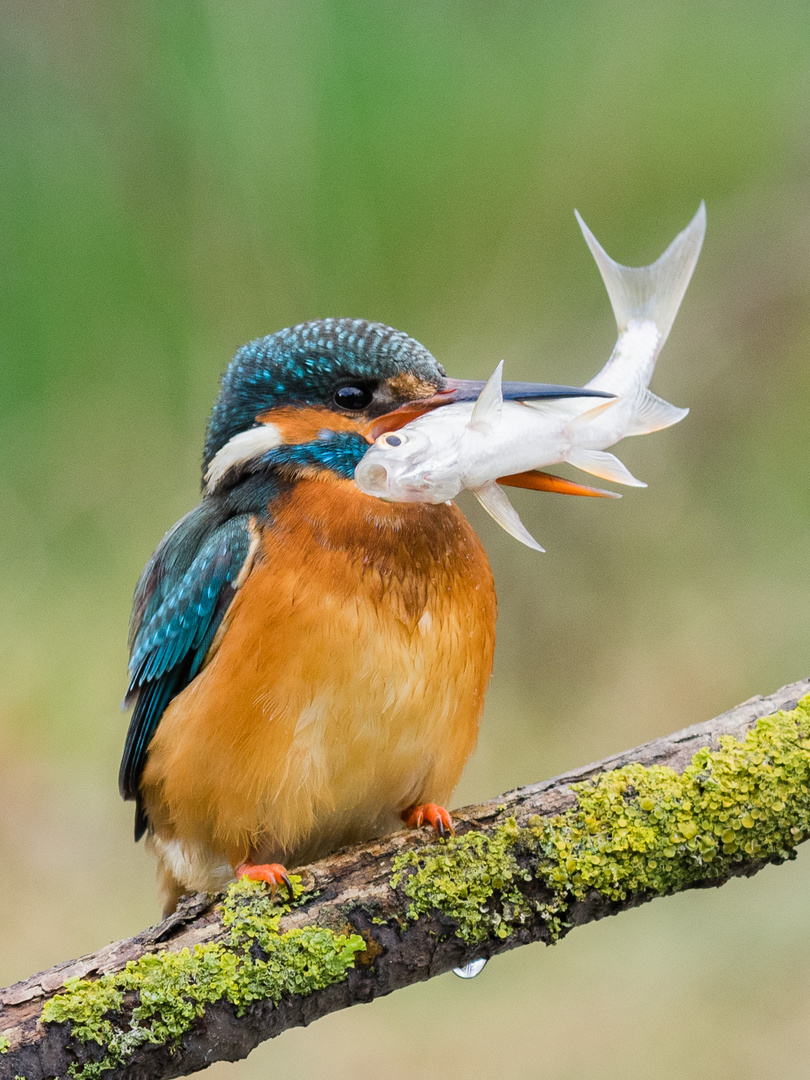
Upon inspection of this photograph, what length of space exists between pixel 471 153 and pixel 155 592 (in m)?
2.05

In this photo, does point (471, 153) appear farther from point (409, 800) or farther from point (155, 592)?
point (409, 800)

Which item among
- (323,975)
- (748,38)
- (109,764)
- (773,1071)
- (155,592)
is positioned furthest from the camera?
(748,38)

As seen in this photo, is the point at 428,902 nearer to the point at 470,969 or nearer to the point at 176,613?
the point at 470,969

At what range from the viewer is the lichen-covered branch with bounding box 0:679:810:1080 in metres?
1.77

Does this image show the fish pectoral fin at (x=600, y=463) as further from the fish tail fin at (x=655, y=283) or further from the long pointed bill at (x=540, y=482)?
the fish tail fin at (x=655, y=283)

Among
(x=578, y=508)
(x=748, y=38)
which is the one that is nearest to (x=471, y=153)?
(x=748, y=38)

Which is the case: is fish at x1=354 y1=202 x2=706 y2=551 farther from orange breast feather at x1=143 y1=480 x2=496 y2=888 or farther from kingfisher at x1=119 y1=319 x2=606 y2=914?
orange breast feather at x1=143 y1=480 x2=496 y2=888

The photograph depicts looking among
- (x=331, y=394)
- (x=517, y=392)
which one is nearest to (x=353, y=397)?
(x=331, y=394)

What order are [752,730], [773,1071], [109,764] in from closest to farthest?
1. [752,730]
2. [773,1071]
3. [109,764]

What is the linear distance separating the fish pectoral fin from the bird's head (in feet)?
1.18

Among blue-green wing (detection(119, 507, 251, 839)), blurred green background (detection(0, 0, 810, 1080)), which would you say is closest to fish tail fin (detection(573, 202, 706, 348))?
blue-green wing (detection(119, 507, 251, 839))

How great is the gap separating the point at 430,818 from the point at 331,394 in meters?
0.87

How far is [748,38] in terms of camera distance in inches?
143

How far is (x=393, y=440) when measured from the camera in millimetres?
1924
